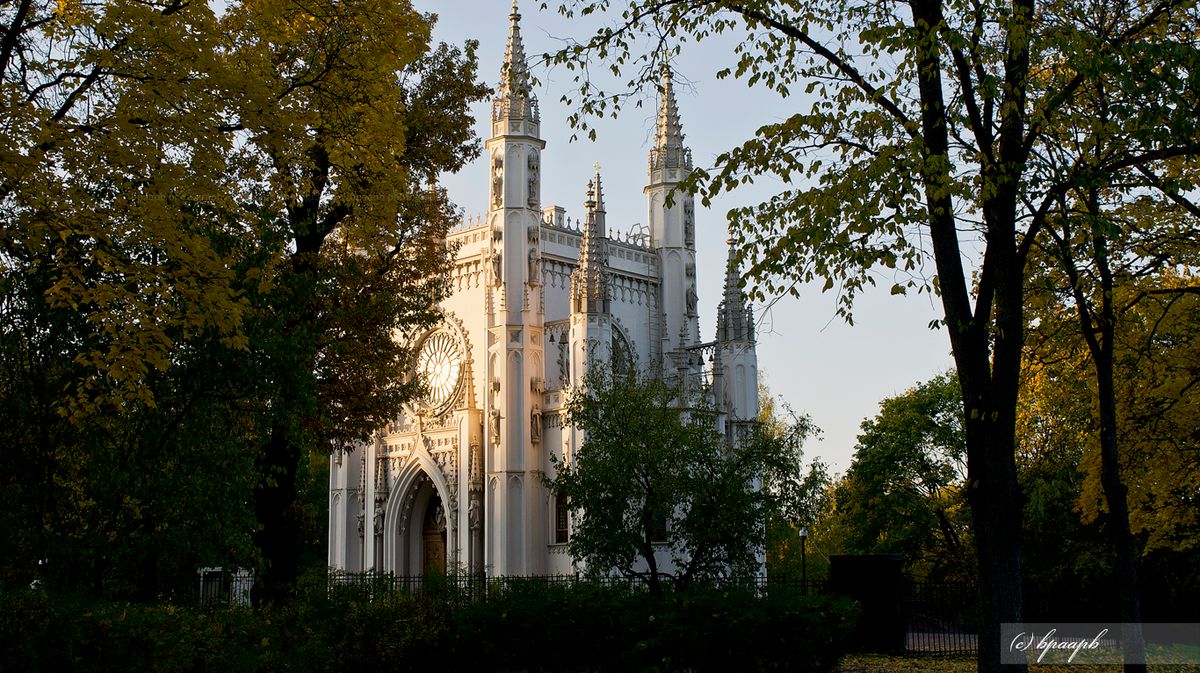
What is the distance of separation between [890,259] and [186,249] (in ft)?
25.0

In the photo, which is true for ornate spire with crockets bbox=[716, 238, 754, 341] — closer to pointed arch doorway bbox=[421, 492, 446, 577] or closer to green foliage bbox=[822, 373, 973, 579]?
green foliage bbox=[822, 373, 973, 579]

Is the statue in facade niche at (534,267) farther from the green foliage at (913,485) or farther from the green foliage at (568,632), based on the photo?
the green foliage at (568,632)

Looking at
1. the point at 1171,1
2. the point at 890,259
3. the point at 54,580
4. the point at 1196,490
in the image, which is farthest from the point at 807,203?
the point at 1196,490

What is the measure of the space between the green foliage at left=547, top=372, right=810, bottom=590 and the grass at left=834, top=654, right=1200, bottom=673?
405 centimetres

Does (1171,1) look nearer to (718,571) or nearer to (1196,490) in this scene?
(718,571)

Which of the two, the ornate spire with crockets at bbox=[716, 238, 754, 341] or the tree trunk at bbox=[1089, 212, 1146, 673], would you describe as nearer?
the tree trunk at bbox=[1089, 212, 1146, 673]

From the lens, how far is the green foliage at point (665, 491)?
2303 cm

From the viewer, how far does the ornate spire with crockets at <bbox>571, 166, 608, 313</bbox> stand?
37.2 m

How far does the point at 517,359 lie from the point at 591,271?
12.8 ft

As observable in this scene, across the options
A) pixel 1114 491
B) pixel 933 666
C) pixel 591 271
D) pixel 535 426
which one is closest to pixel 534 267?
pixel 591 271

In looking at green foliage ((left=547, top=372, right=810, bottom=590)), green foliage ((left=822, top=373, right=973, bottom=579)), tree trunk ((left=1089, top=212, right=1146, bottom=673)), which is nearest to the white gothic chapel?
green foliage ((left=822, top=373, right=973, bottom=579))

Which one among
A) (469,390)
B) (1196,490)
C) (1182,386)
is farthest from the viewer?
(469,390)

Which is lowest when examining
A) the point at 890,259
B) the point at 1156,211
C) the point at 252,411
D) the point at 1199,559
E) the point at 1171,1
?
the point at 1199,559

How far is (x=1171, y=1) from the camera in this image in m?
12.3
